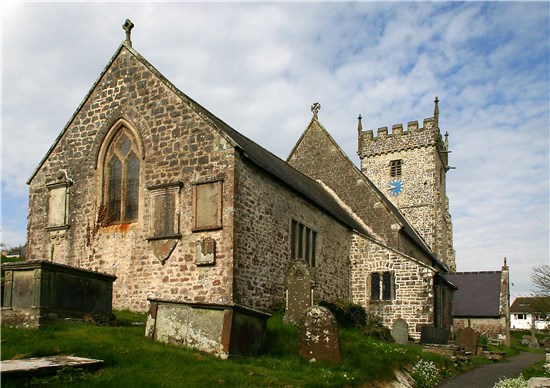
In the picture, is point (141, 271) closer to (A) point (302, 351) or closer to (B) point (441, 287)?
(A) point (302, 351)

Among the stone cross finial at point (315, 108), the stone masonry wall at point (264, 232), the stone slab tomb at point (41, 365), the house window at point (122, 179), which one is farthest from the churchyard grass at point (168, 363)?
the stone cross finial at point (315, 108)

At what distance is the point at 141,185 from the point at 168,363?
8.74 metres

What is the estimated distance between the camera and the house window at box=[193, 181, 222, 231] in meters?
15.7

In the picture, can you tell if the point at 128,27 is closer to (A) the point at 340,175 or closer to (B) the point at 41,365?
(B) the point at 41,365

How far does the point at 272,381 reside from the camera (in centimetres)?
988

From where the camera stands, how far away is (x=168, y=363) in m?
9.85

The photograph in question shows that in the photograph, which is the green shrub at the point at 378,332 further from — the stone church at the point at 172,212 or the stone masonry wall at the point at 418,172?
the stone masonry wall at the point at 418,172

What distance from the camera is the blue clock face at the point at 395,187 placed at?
4375cm

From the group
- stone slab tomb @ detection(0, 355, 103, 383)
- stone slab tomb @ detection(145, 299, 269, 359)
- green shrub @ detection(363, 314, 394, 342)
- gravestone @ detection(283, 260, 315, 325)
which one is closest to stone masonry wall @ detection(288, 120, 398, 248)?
green shrub @ detection(363, 314, 394, 342)

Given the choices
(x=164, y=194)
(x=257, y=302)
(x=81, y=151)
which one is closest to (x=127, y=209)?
(x=164, y=194)

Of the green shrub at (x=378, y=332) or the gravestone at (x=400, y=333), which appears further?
the gravestone at (x=400, y=333)

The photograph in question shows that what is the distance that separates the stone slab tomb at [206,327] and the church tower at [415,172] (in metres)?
31.8

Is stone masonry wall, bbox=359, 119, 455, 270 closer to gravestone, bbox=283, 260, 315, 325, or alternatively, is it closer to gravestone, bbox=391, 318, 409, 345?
gravestone, bbox=391, 318, 409, 345

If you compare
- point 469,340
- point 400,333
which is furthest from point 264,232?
point 469,340
